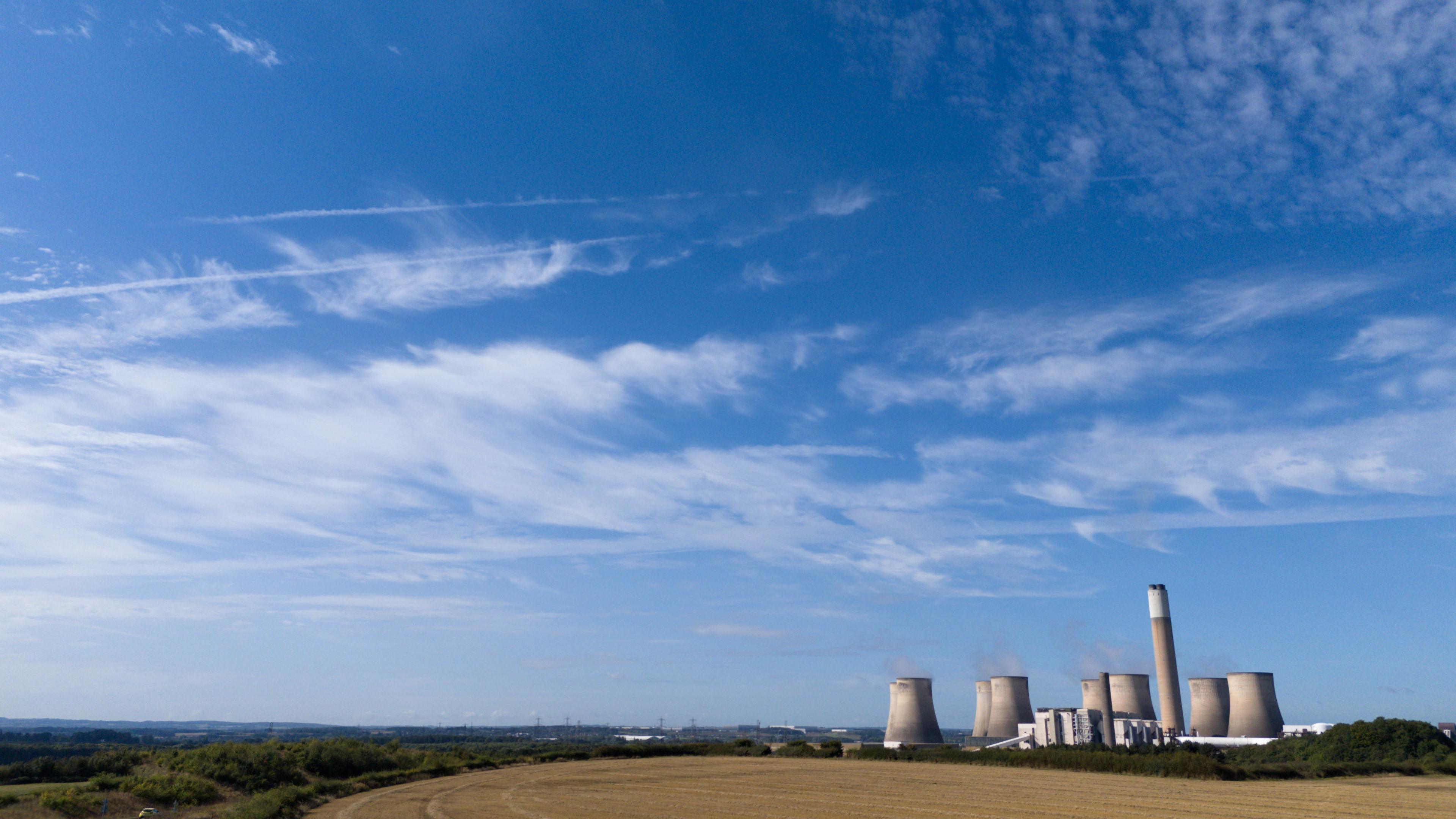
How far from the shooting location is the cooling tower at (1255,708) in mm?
84312

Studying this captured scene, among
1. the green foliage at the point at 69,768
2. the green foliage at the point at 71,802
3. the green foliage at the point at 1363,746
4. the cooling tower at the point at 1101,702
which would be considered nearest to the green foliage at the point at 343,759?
the green foliage at the point at 69,768

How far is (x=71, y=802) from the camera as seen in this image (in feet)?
93.0

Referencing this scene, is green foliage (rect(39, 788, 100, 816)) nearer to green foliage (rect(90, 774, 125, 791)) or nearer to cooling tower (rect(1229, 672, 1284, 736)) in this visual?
green foliage (rect(90, 774, 125, 791))

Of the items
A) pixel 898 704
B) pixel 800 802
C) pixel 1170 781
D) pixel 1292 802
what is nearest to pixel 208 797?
pixel 800 802

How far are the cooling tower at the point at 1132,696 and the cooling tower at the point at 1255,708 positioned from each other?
1198 cm

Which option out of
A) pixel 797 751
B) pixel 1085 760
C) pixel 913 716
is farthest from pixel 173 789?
pixel 913 716

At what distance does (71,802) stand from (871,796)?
31703mm

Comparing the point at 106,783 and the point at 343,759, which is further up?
the point at 106,783

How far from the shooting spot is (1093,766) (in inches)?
2299

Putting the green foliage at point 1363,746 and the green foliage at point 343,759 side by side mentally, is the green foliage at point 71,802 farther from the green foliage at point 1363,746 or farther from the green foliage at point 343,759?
the green foliage at point 1363,746

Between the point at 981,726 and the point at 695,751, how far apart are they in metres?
42.8

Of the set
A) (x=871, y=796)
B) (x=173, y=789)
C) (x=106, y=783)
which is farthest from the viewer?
(x=871, y=796)

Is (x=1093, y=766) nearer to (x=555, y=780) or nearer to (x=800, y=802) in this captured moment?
(x=800, y=802)

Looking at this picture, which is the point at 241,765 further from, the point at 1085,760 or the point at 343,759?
the point at 1085,760
